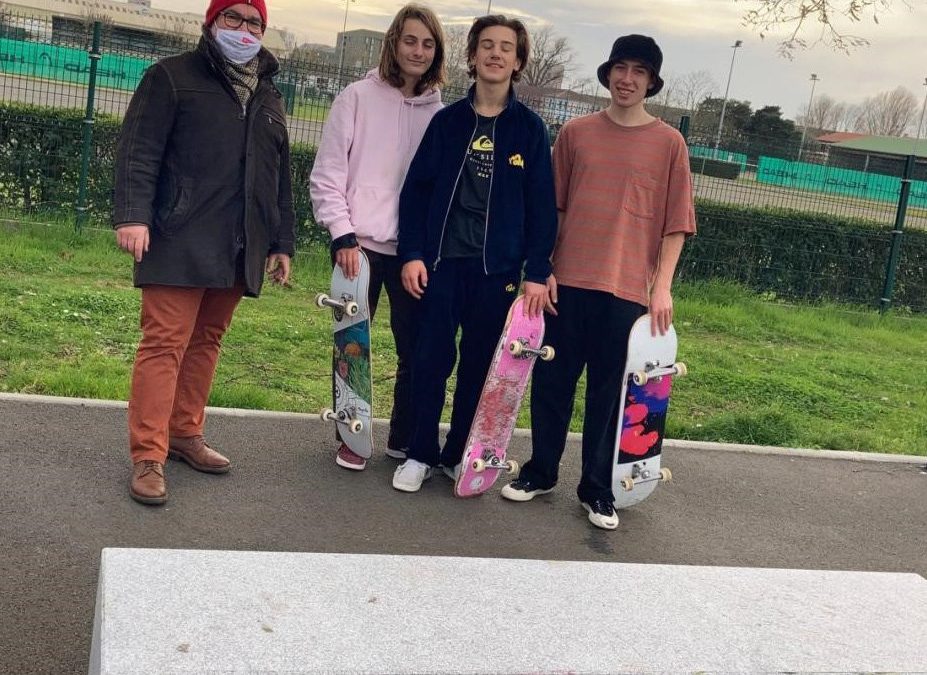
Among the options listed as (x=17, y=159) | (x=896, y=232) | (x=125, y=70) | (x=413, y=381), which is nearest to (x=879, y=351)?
(x=896, y=232)

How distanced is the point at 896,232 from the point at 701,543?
8.73m

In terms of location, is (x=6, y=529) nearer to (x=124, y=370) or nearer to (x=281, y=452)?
(x=281, y=452)

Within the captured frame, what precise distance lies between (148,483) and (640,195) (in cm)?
243

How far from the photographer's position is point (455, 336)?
4.58 meters

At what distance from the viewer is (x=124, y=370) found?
6.07 metres

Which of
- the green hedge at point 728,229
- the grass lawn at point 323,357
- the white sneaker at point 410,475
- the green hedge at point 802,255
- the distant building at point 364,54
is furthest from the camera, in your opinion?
the green hedge at point 802,255

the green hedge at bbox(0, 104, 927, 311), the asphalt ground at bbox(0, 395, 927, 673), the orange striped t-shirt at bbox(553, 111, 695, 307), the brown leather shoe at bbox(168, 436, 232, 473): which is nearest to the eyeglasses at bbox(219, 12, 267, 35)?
the orange striped t-shirt at bbox(553, 111, 695, 307)

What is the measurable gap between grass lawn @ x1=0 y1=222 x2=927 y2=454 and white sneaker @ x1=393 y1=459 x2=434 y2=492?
1273 mm

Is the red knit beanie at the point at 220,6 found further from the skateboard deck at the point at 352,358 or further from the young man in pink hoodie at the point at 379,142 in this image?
the skateboard deck at the point at 352,358

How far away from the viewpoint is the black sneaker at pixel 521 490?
15.9ft

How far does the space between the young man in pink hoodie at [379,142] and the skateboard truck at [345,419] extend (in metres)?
0.70

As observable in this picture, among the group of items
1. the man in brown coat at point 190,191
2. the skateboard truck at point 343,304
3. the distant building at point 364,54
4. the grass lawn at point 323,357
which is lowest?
the grass lawn at point 323,357

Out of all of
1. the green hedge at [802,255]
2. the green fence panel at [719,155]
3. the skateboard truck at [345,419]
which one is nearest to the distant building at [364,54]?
the skateboard truck at [345,419]

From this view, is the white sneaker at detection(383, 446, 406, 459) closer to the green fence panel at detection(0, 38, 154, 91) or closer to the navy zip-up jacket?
the navy zip-up jacket
